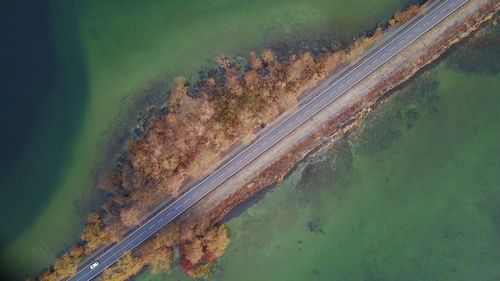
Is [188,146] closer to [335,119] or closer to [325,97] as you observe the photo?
[325,97]

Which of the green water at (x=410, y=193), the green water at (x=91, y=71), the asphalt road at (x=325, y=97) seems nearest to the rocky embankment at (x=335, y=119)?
the asphalt road at (x=325, y=97)

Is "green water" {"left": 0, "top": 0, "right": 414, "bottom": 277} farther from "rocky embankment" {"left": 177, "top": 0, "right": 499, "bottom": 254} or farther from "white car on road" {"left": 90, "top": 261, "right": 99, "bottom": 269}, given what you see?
"rocky embankment" {"left": 177, "top": 0, "right": 499, "bottom": 254}

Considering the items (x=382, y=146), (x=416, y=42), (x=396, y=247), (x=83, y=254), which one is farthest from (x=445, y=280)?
(x=83, y=254)

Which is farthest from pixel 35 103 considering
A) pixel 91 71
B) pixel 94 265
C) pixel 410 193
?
pixel 410 193

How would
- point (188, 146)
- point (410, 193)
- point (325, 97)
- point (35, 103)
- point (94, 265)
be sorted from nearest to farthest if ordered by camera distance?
point (188, 146)
point (94, 265)
point (325, 97)
point (35, 103)
point (410, 193)

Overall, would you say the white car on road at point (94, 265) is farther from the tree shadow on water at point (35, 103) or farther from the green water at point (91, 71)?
the tree shadow on water at point (35, 103)

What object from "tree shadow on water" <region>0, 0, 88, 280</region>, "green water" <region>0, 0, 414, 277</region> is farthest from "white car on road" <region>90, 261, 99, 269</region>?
"tree shadow on water" <region>0, 0, 88, 280</region>
